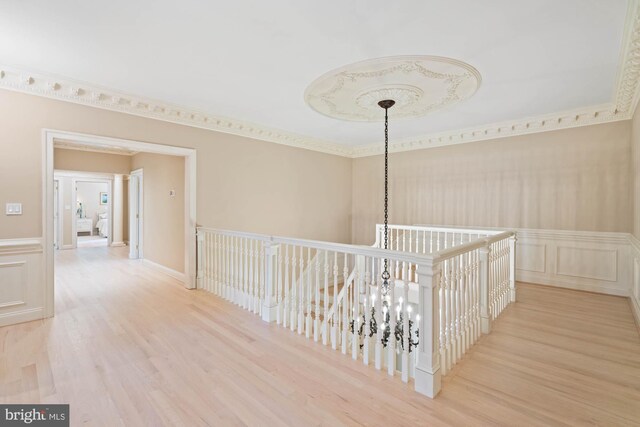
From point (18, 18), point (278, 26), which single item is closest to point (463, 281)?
point (278, 26)

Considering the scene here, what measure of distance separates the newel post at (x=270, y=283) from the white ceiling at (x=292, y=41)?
196 cm

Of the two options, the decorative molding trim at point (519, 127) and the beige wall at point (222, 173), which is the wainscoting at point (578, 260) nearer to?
the decorative molding trim at point (519, 127)

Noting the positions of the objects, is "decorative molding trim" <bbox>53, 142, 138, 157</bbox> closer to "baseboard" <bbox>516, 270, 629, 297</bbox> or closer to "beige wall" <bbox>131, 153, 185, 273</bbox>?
"beige wall" <bbox>131, 153, 185, 273</bbox>

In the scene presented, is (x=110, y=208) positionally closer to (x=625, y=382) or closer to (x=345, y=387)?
(x=345, y=387)

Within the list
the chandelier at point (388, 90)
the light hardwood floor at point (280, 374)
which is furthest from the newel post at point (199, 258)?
the chandelier at point (388, 90)

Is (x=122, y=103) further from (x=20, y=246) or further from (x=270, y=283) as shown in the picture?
(x=270, y=283)

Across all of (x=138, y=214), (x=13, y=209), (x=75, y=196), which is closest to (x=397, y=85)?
(x=13, y=209)

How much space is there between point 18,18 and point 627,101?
654 cm

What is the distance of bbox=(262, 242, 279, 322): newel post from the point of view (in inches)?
130

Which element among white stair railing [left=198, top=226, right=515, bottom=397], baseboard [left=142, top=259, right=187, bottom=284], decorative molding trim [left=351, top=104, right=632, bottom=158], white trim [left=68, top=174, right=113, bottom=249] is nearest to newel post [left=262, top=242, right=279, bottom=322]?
white stair railing [left=198, top=226, right=515, bottom=397]

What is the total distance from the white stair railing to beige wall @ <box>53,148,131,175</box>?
4894 mm

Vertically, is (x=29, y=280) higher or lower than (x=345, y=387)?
higher

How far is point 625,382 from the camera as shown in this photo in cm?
217

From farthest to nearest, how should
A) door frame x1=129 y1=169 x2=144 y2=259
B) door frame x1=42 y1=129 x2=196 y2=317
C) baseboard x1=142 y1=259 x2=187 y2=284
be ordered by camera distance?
1. door frame x1=129 y1=169 x2=144 y2=259
2. baseboard x1=142 y1=259 x2=187 y2=284
3. door frame x1=42 y1=129 x2=196 y2=317
